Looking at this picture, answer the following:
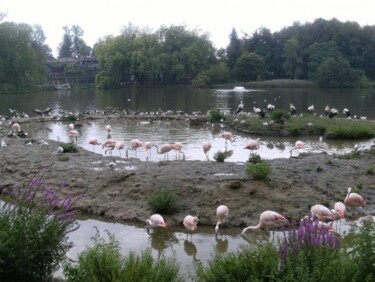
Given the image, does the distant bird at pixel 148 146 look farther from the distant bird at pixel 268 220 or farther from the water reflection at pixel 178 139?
the distant bird at pixel 268 220

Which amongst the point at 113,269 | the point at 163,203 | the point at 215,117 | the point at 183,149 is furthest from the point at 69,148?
the point at 215,117

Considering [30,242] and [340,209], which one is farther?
[340,209]

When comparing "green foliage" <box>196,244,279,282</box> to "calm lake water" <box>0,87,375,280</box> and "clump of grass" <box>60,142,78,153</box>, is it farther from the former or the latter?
"clump of grass" <box>60,142,78,153</box>

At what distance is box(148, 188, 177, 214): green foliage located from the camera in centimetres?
1067

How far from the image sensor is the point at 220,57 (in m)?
99.8

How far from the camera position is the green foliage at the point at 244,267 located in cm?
555

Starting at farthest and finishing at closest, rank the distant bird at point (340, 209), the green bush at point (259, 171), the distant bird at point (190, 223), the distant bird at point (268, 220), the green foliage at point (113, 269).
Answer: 1. the green bush at point (259, 171)
2. the distant bird at point (340, 209)
3. the distant bird at point (190, 223)
4. the distant bird at point (268, 220)
5. the green foliage at point (113, 269)

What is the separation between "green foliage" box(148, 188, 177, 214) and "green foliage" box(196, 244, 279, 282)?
4861 millimetres

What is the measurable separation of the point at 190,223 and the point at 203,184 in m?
2.09

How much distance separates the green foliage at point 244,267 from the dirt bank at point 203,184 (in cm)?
450

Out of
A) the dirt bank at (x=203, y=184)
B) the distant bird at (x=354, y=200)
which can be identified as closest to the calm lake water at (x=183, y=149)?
the dirt bank at (x=203, y=184)

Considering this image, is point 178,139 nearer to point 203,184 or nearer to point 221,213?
point 203,184

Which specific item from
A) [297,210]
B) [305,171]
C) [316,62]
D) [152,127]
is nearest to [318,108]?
[152,127]

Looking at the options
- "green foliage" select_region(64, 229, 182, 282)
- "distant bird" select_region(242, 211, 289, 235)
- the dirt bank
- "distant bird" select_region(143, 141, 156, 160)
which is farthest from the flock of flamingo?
"distant bird" select_region(143, 141, 156, 160)
